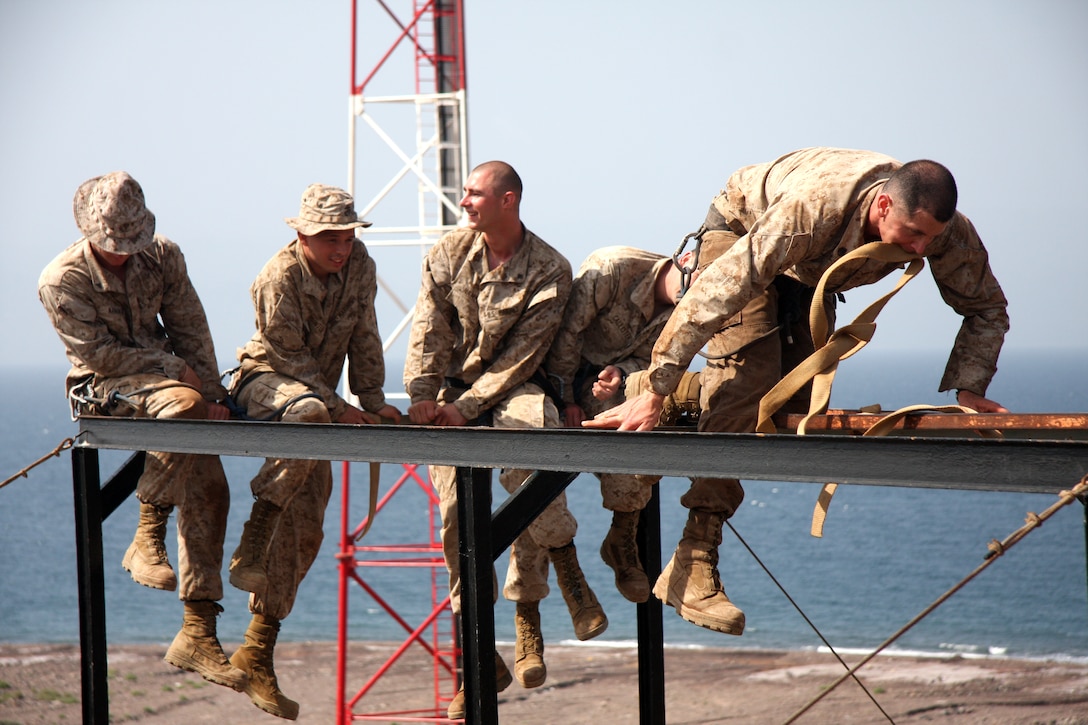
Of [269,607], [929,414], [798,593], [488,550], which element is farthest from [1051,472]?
[798,593]

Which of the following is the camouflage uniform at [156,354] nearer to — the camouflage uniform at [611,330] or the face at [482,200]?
the face at [482,200]

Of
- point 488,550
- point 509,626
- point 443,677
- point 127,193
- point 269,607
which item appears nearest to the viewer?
point 488,550

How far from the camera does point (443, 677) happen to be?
1549 inches

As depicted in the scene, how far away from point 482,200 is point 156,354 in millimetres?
1932

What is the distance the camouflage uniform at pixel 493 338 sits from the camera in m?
6.99

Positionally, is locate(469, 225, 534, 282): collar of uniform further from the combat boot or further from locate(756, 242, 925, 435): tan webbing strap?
locate(756, 242, 925, 435): tan webbing strap

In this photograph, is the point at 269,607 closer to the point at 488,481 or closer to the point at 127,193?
the point at 488,481

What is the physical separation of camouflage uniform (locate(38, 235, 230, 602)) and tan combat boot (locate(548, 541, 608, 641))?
1915 mm

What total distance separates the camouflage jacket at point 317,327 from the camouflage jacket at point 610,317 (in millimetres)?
1049

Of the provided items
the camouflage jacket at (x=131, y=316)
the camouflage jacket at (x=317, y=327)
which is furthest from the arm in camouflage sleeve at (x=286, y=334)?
the camouflage jacket at (x=131, y=316)

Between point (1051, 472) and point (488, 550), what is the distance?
2467 millimetres

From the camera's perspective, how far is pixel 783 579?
2398 inches

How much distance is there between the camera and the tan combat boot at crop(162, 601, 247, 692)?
7.02 meters

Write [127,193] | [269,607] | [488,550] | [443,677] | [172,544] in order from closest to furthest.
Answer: [488,550], [127,193], [269,607], [443,677], [172,544]
